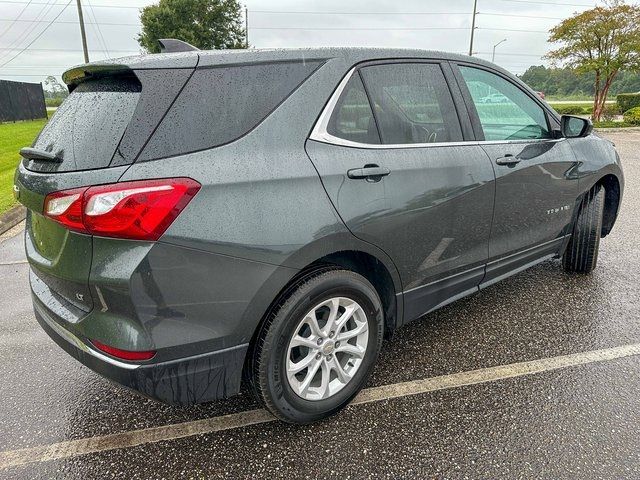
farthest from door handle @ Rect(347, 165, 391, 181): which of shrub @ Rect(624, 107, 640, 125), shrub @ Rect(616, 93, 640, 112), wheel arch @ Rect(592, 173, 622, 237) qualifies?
shrub @ Rect(616, 93, 640, 112)

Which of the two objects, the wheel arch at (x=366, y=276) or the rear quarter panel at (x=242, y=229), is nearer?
the rear quarter panel at (x=242, y=229)

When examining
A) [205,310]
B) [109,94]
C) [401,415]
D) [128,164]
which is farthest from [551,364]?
[109,94]

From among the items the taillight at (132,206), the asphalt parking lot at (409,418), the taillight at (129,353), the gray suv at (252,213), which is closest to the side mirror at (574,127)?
the gray suv at (252,213)

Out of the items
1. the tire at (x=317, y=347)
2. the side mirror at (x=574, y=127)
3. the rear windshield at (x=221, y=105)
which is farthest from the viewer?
the side mirror at (x=574, y=127)

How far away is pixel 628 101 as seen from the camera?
25.1 metres

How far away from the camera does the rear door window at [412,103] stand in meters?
2.29

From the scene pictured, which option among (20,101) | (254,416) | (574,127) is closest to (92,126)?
(254,416)

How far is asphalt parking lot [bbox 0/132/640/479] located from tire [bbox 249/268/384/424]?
17 cm

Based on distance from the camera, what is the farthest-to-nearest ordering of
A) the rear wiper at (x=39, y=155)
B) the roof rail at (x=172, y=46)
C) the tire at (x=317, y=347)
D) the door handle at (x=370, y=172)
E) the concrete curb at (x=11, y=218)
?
the concrete curb at (x=11, y=218) < the roof rail at (x=172, y=46) < the door handle at (x=370, y=172) < the tire at (x=317, y=347) < the rear wiper at (x=39, y=155)

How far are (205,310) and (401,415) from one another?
1.18m

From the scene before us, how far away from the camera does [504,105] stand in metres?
3.18

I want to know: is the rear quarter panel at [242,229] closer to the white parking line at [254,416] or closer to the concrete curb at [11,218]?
the white parking line at [254,416]

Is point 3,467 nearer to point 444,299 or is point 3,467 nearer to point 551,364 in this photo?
point 444,299

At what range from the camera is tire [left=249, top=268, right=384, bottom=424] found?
1.96m
